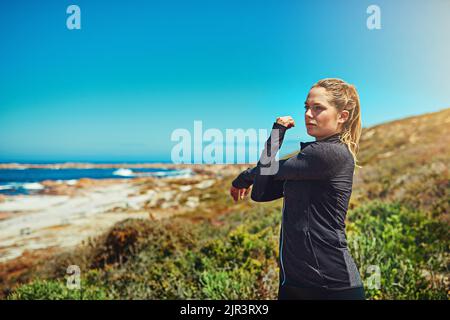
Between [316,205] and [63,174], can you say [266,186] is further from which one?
[63,174]

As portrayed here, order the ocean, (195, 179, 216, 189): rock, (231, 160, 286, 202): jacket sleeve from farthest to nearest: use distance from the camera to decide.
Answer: the ocean, (195, 179, 216, 189): rock, (231, 160, 286, 202): jacket sleeve

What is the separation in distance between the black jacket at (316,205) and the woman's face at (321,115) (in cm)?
5

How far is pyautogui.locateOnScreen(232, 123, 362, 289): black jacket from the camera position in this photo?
1.75 m

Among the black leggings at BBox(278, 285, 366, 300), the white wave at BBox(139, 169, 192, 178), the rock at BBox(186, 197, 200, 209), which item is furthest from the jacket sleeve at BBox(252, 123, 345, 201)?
the white wave at BBox(139, 169, 192, 178)

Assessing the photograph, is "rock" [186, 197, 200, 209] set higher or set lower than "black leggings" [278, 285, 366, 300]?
lower

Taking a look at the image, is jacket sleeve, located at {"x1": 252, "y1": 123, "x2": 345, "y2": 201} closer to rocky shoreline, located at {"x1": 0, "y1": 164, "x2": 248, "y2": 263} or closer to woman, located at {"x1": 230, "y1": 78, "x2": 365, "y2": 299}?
woman, located at {"x1": 230, "y1": 78, "x2": 365, "y2": 299}

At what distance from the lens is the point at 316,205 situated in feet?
5.89

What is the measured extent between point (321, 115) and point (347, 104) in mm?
163

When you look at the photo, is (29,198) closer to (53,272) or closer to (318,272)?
(53,272)

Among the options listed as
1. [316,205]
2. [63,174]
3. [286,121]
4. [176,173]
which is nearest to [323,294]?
[316,205]

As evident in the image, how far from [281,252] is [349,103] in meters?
0.87

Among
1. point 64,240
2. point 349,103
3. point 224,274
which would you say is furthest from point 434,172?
point 64,240

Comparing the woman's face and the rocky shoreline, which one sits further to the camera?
the rocky shoreline
